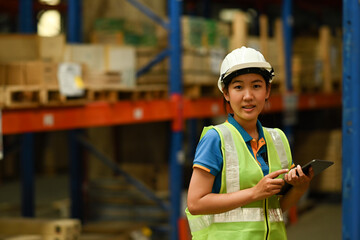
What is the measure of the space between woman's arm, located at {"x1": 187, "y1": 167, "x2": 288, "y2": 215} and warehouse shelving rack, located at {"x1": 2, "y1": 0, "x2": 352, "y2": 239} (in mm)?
2167

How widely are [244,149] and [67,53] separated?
3738 mm

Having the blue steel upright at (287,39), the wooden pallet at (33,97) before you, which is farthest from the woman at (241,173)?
the blue steel upright at (287,39)

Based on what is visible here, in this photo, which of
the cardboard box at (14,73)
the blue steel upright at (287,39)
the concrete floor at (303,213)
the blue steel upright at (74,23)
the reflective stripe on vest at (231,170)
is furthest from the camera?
the blue steel upright at (287,39)

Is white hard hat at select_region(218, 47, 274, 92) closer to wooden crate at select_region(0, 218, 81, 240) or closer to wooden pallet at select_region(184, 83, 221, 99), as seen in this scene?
wooden crate at select_region(0, 218, 81, 240)

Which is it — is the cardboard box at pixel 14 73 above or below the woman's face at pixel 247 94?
above

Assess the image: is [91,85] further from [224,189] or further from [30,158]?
[224,189]

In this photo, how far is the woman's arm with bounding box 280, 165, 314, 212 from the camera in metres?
2.45

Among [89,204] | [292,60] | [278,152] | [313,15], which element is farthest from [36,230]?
[313,15]

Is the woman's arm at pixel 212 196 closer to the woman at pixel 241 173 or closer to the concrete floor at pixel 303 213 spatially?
the woman at pixel 241 173

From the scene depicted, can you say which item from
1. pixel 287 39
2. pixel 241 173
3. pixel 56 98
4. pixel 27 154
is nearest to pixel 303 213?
pixel 287 39

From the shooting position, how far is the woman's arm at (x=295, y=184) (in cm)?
245

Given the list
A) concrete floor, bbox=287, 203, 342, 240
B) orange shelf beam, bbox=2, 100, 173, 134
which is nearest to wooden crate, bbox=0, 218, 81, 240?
orange shelf beam, bbox=2, 100, 173, 134

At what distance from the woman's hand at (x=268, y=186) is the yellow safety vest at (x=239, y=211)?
112 mm

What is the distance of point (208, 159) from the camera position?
8.17 ft
